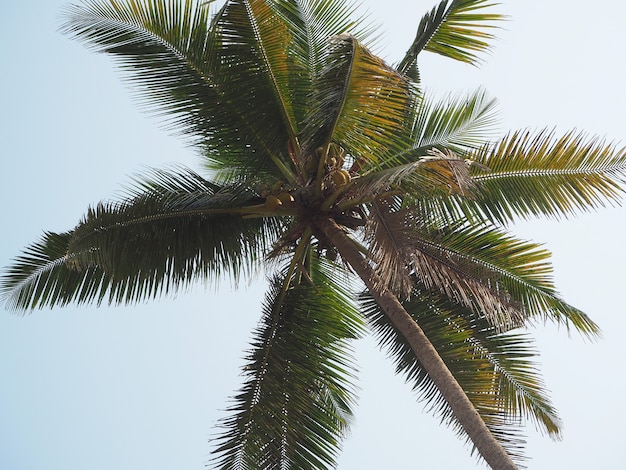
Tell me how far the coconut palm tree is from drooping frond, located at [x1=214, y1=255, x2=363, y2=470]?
0.06ft

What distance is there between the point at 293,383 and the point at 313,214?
1.79 m

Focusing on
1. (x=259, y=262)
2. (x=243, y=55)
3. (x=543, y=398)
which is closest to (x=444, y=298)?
(x=543, y=398)

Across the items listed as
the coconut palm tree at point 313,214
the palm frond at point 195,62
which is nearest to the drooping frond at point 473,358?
the coconut palm tree at point 313,214

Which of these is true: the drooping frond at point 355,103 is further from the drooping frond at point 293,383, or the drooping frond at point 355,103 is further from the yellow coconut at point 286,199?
the drooping frond at point 293,383

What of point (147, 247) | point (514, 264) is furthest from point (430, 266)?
point (147, 247)

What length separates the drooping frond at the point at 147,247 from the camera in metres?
8.53

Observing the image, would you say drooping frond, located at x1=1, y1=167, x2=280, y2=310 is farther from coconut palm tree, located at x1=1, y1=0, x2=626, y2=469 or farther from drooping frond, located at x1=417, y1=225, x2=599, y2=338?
drooping frond, located at x1=417, y1=225, x2=599, y2=338

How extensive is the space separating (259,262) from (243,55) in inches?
93.9

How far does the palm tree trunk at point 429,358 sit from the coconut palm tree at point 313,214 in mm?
30

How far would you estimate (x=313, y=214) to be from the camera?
8781 mm

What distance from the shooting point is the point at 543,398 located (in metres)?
8.92

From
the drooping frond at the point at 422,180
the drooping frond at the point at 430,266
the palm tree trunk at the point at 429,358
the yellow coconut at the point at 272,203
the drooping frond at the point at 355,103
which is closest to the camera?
the palm tree trunk at the point at 429,358

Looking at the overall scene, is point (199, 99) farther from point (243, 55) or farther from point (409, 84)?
point (409, 84)

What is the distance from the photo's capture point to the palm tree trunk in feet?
21.9
